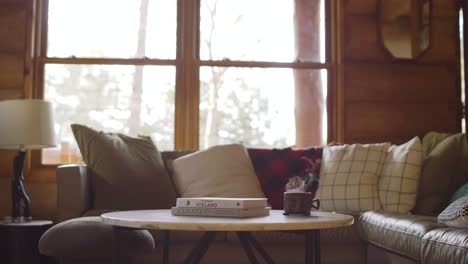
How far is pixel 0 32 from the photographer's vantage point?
406cm

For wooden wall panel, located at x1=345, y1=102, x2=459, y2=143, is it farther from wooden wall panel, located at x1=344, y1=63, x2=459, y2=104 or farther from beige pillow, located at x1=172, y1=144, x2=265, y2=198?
A: beige pillow, located at x1=172, y1=144, x2=265, y2=198

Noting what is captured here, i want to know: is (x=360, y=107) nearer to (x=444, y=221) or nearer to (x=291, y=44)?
(x=291, y=44)

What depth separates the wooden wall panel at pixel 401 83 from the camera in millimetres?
4281

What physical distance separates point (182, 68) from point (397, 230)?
2236 mm

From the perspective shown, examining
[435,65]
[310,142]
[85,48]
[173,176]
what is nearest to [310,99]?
[310,142]

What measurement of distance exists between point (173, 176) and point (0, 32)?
1.64 meters

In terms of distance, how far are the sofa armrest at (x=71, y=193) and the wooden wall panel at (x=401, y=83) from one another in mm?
2066

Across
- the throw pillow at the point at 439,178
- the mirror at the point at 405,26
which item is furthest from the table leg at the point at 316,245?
the mirror at the point at 405,26

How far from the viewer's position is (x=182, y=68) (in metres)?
4.21

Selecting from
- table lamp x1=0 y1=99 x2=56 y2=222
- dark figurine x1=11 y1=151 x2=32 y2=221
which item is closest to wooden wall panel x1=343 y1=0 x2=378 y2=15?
table lamp x1=0 y1=99 x2=56 y2=222

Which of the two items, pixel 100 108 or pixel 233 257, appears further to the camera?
pixel 100 108

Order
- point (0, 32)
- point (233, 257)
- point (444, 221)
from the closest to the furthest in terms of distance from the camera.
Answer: point (444, 221)
point (233, 257)
point (0, 32)

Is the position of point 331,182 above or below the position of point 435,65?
below

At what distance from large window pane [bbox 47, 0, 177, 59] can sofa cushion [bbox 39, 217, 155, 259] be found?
7.25 feet
